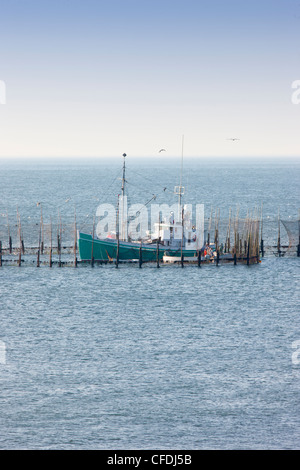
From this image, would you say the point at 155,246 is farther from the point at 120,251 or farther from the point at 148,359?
the point at 148,359

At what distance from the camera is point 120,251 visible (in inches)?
3563

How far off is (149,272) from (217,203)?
305ft

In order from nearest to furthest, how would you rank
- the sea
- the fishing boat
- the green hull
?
the sea → the green hull → the fishing boat

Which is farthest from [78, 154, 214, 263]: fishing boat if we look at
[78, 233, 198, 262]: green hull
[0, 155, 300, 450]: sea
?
[0, 155, 300, 450]: sea

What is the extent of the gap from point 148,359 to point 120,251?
1456 inches

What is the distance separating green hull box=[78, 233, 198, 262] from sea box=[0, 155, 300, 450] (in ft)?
9.97

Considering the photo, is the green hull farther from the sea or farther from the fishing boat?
the sea

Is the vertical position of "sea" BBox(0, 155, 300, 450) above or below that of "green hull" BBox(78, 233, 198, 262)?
below

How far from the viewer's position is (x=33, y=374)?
51281 millimetres

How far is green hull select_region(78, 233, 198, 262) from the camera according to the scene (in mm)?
89375

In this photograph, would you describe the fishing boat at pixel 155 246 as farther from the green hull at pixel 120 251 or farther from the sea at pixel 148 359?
the sea at pixel 148 359

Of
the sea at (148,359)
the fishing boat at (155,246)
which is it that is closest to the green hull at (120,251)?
the fishing boat at (155,246)

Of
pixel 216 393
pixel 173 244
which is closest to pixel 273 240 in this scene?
pixel 173 244
